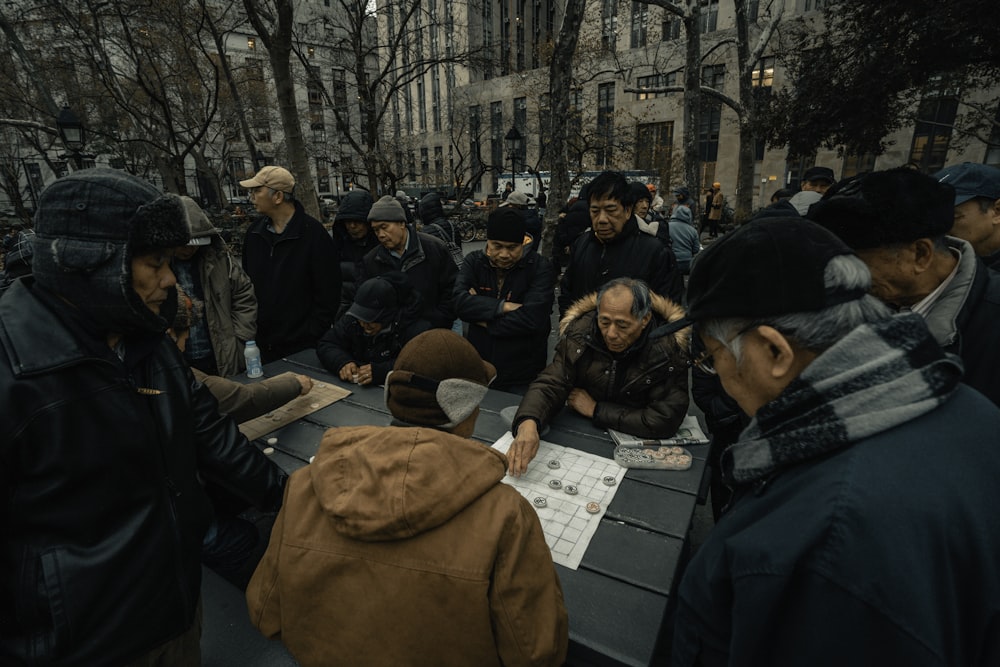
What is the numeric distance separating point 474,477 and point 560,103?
6.94m

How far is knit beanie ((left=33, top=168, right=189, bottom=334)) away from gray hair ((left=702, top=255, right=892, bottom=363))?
1.50 meters

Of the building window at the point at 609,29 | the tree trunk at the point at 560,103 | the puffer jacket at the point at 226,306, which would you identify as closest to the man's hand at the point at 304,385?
the puffer jacket at the point at 226,306

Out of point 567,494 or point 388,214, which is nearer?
point 567,494

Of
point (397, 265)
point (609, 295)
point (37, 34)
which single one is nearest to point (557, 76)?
point (397, 265)

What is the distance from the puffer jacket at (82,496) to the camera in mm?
1122

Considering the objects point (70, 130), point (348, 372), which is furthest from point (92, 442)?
point (70, 130)

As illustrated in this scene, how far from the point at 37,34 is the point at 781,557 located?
20122 millimetres

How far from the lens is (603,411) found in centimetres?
231

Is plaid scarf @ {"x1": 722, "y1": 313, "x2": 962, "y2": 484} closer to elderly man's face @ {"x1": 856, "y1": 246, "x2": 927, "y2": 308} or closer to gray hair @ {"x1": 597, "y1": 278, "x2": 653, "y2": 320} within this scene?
elderly man's face @ {"x1": 856, "y1": 246, "x2": 927, "y2": 308}

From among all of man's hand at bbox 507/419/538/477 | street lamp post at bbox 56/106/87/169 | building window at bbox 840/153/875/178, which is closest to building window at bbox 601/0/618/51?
street lamp post at bbox 56/106/87/169

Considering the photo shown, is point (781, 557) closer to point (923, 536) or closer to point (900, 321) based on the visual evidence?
point (923, 536)

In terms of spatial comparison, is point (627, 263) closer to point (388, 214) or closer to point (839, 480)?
point (388, 214)

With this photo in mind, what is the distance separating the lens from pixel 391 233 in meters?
3.58

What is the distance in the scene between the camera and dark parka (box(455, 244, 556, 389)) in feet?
10.4
